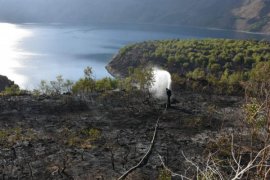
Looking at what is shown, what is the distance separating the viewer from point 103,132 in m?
45.3

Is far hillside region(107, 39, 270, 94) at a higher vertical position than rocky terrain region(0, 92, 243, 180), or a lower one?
higher

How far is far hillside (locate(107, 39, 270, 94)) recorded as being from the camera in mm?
112800

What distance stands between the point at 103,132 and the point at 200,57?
87.3 metres

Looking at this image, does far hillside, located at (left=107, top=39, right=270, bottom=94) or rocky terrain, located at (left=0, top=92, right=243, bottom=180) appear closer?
rocky terrain, located at (left=0, top=92, right=243, bottom=180)

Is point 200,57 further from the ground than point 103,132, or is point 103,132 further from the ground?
point 200,57

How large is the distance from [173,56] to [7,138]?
10120 centimetres

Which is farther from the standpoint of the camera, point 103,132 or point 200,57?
point 200,57

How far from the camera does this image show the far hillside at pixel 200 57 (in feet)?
370

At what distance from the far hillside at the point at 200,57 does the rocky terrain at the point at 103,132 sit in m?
36.3

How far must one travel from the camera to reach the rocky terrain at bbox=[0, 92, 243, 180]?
1423 inches

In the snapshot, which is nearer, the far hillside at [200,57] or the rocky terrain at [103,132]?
the rocky terrain at [103,132]

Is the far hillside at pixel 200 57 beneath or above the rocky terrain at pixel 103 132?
above

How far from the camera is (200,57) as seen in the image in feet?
419

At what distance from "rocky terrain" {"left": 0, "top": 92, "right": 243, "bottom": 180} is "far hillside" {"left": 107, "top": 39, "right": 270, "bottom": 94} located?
36.3 meters
